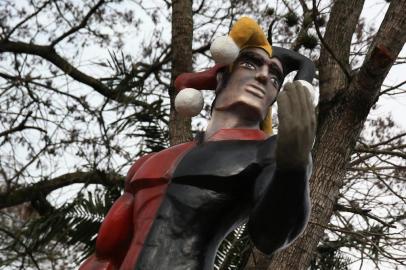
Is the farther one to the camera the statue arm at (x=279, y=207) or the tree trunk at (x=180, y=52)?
the tree trunk at (x=180, y=52)

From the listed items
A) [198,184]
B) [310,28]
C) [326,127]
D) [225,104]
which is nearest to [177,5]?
[310,28]

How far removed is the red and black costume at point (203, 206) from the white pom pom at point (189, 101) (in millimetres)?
284

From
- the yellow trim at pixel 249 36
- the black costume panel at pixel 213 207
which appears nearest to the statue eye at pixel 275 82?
the yellow trim at pixel 249 36

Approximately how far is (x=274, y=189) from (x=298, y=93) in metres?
0.32

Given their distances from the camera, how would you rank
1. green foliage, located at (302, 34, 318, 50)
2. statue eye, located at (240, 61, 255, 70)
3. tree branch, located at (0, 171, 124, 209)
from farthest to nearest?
tree branch, located at (0, 171, 124, 209) < green foliage, located at (302, 34, 318, 50) < statue eye, located at (240, 61, 255, 70)

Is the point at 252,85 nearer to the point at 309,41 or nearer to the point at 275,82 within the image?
the point at 275,82

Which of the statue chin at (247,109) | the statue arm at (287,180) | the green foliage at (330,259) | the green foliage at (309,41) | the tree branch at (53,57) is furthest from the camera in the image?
the tree branch at (53,57)

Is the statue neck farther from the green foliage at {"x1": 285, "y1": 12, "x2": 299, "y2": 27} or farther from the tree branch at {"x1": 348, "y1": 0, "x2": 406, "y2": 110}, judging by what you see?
the green foliage at {"x1": 285, "y1": 12, "x2": 299, "y2": 27}

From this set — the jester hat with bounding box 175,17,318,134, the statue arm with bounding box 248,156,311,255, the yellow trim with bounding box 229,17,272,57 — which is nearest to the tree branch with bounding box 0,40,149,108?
the jester hat with bounding box 175,17,318,134

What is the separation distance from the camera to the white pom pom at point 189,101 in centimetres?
314

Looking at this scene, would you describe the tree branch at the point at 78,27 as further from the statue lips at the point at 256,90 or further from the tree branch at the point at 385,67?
the statue lips at the point at 256,90

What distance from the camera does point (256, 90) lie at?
9.79 ft

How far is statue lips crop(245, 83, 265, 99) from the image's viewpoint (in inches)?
117

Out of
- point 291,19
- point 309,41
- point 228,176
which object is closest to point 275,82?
point 228,176
